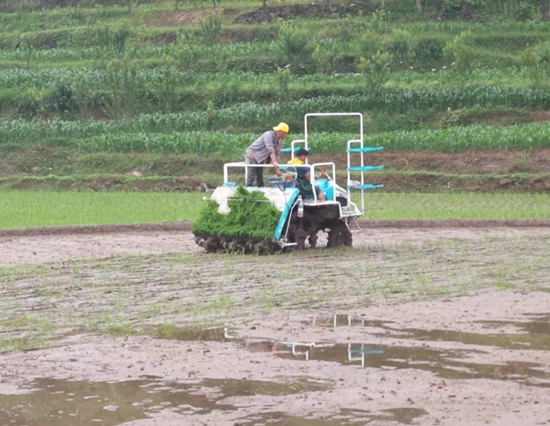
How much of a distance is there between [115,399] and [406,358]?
8.32 ft

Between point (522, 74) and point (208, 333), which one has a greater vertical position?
point (522, 74)

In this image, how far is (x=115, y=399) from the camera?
27.5 ft

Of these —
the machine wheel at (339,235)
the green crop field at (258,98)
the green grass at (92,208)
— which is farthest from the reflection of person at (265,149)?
the green crop field at (258,98)

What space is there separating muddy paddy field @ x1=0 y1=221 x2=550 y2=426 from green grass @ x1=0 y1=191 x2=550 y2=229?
20.0ft

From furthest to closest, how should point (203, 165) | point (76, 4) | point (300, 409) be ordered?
point (76, 4), point (203, 165), point (300, 409)

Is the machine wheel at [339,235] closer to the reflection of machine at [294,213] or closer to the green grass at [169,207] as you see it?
the reflection of machine at [294,213]

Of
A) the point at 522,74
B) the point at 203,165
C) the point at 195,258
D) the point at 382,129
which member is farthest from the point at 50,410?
the point at 522,74

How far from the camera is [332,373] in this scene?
9.04 m

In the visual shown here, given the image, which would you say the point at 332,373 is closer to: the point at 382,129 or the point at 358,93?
the point at 382,129

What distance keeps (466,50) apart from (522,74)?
162 inches

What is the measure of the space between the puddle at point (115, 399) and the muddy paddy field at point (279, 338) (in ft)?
0.07

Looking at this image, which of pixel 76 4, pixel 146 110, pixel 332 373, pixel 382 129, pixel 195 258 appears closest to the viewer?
pixel 332 373

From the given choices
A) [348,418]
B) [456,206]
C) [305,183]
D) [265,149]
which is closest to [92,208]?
[456,206]

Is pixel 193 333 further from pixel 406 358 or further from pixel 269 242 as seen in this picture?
pixel 269 242
